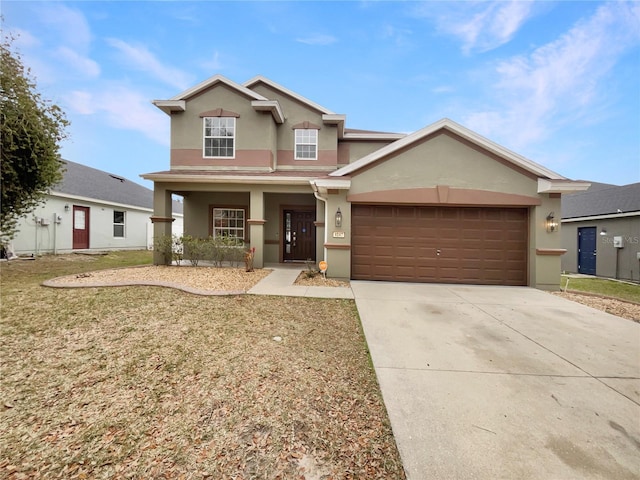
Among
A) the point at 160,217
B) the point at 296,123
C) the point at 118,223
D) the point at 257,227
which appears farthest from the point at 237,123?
the point at 118,223

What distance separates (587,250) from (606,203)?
8.45 ft

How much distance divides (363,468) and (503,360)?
109 inches

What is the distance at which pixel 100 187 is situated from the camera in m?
17.7

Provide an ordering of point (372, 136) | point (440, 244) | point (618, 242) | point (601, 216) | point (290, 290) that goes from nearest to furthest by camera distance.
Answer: point (290, 290)
point (440, 244)
point (618, 242)
point (372, 136)
point (601, 216)

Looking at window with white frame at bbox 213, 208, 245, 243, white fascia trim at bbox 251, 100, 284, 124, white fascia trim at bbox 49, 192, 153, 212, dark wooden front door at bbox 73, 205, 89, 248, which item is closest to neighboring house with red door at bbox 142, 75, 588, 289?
window with white frame at bbox 213, 208, 245, 243

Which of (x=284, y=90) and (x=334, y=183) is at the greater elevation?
(x=284, y=90)

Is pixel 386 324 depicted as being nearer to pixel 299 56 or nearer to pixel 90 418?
pixel 90 418

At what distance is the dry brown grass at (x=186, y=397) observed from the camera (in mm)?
2008

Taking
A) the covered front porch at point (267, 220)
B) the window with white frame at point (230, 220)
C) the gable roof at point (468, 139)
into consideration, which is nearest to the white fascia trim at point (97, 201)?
the covered front porch at point (267, 220)

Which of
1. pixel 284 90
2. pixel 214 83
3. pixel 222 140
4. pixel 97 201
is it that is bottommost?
pixel 97 201

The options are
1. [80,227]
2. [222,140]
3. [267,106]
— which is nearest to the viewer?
[267,106]

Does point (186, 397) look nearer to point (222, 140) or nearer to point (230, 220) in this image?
point (230, 220)

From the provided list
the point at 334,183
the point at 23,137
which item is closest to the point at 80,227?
the point at 23,137

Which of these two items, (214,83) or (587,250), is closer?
(214,83)
